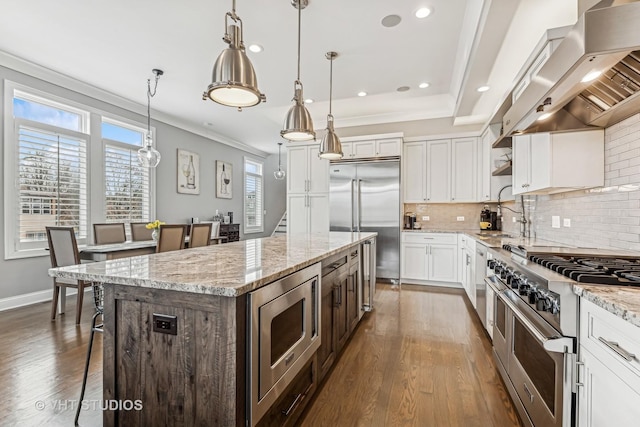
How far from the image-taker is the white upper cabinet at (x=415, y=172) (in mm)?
4988

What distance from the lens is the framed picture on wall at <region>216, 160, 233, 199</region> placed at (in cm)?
686

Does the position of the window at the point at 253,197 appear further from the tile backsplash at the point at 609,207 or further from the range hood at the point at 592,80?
the range hood at the point at 592,80

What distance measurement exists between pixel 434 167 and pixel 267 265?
4.16 m

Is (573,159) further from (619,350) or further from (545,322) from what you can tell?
(619,350)

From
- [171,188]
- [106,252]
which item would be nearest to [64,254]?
[106,252]

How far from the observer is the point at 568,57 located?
1.17 metres

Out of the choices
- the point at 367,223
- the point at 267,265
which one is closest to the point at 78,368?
the point at 267,265

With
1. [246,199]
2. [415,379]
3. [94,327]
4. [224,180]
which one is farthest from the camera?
[246,199]

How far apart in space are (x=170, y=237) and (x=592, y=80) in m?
3.67

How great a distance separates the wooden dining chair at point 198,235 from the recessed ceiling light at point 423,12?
10.5ft

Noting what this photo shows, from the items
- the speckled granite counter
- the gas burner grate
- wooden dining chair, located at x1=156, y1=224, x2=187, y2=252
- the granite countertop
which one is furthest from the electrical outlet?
→ wooden dining chair, located at x1=156, y1=224, x2=187, y2=252

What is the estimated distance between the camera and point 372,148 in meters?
5.00

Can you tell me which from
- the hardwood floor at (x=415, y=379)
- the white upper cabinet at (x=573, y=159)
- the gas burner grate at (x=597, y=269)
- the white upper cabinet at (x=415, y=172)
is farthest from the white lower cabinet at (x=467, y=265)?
the gas burner grate at (x=597, y=269)

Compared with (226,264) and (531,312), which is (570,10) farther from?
(226,264)
